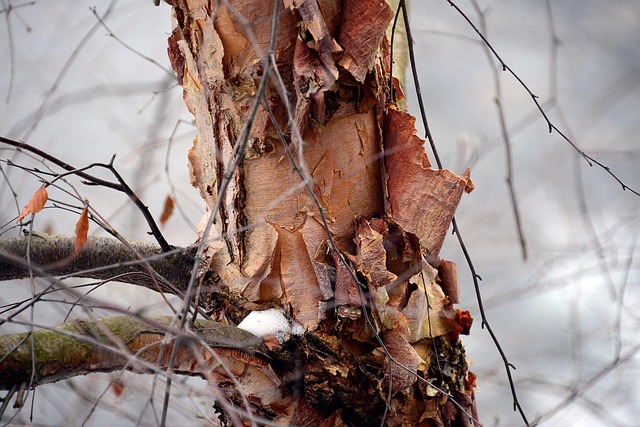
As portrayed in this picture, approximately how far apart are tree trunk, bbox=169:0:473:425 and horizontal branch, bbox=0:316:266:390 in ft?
0.29

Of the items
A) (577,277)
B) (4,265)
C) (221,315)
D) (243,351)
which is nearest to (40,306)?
(4,265)

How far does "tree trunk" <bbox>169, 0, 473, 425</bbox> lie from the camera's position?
2.46ft

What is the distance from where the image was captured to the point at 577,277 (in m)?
1.10

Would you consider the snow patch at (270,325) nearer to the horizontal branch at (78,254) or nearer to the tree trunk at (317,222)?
the tree trunk at (317,222)

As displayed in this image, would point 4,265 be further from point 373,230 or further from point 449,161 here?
point 449,161

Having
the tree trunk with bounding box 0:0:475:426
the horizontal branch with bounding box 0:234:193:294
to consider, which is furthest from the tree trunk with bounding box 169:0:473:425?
the horizontal branch with bounding box 0:234:193:294

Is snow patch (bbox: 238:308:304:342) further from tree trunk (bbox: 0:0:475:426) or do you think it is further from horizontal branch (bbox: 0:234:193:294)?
horizontal branch (bbox: 0:234:193:294)

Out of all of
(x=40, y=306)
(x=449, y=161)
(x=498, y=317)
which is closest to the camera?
(x=449, y=161)

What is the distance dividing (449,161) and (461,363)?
1.59 ft

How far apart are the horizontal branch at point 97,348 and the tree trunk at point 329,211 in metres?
0.09

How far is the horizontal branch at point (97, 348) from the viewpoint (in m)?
0.62

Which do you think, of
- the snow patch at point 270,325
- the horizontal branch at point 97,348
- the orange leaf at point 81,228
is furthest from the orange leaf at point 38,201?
the snow patch at point 270,325

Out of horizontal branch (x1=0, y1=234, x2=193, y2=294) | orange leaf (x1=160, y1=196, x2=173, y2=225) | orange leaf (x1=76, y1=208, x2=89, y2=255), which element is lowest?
orange leaf (x1=76, y1=208, x2=89, y2=255)

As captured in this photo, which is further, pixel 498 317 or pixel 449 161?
pixel 498 317
